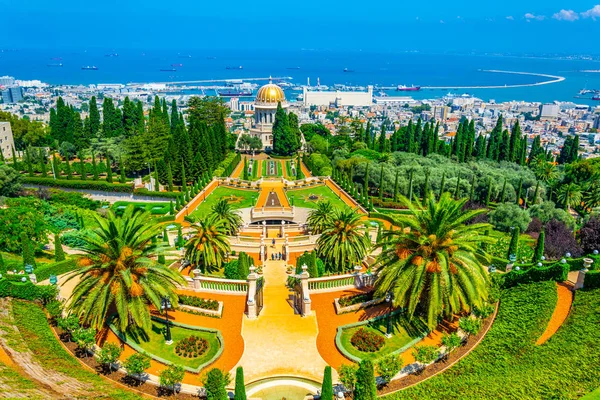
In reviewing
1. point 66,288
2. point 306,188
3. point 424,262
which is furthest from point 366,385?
point 306,188

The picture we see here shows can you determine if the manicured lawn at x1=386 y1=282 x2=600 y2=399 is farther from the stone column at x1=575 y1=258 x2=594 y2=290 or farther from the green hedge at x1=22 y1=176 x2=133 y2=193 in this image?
the green hedge at x1=22 y1=176 x2=133 y2=193

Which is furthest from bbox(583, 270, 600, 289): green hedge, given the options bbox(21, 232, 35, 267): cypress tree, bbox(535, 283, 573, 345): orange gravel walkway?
bbox(21, 232, 35, 267): cypress tree

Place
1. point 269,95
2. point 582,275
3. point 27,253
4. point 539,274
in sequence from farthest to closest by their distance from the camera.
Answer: point 269,95, point 27,253, point 539,274, point 582,275

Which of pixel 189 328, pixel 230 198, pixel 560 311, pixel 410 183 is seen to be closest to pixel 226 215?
pixel 189 328

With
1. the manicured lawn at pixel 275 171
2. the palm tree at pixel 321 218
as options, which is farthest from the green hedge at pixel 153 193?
the palm tree at pixel 321 218

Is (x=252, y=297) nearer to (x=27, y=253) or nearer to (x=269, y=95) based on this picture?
(x=27, y=253)

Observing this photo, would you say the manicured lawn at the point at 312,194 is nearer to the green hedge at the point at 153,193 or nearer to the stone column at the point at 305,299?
the green hedge at the point at 153,193
